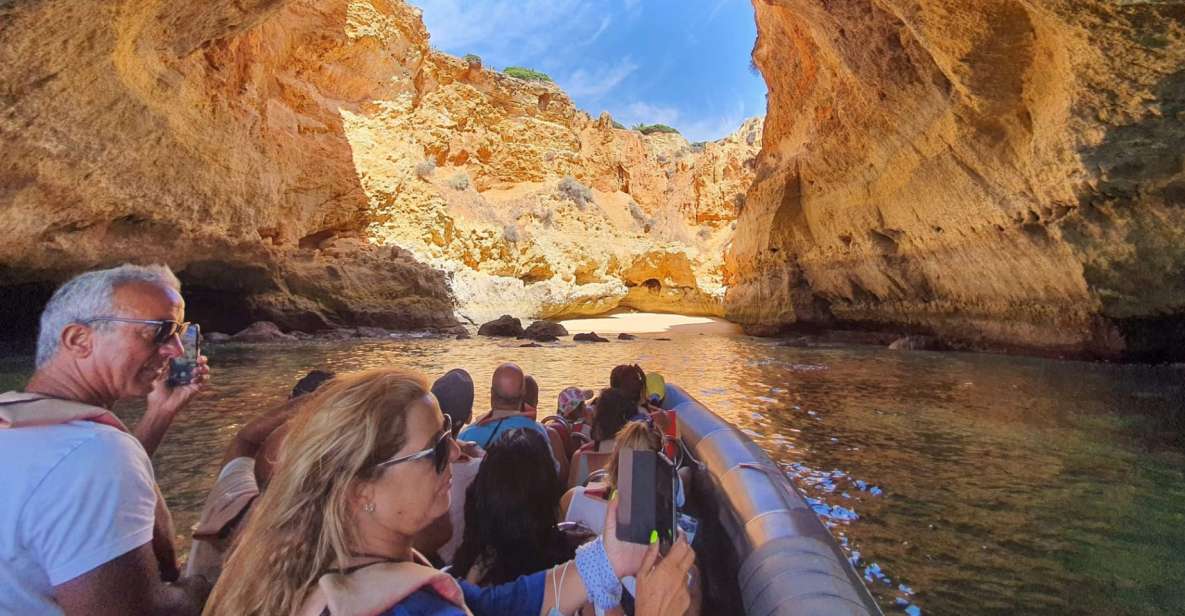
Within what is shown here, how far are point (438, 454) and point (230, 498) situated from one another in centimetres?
122

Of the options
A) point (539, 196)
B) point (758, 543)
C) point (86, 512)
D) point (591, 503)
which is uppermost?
point (539, 196)

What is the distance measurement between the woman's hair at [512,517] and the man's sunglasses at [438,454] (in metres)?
0.73

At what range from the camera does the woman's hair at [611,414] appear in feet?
10.9

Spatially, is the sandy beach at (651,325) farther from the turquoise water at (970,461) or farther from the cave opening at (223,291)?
the turquoise water at (970,461)

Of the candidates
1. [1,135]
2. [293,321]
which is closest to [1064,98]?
[1,135]

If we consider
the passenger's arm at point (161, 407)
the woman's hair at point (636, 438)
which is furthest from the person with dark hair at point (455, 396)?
the woman's hair at point (636, 438)

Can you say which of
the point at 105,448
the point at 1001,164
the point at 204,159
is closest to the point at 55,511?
the point at 105,448

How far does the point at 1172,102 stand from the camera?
6.77m

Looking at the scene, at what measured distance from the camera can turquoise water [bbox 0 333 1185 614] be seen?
2926mm

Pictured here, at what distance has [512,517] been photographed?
1.96 metres

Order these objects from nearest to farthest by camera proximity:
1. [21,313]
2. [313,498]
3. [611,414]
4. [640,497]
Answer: [313,498], [640,497], [611,414], [21,313]

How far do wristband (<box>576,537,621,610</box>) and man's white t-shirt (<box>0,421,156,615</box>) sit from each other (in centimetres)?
98

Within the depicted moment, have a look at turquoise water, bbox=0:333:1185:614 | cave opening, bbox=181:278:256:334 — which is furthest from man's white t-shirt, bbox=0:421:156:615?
cave opening, bbox=181:278:256:334

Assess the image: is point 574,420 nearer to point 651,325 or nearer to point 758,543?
point 758,543
